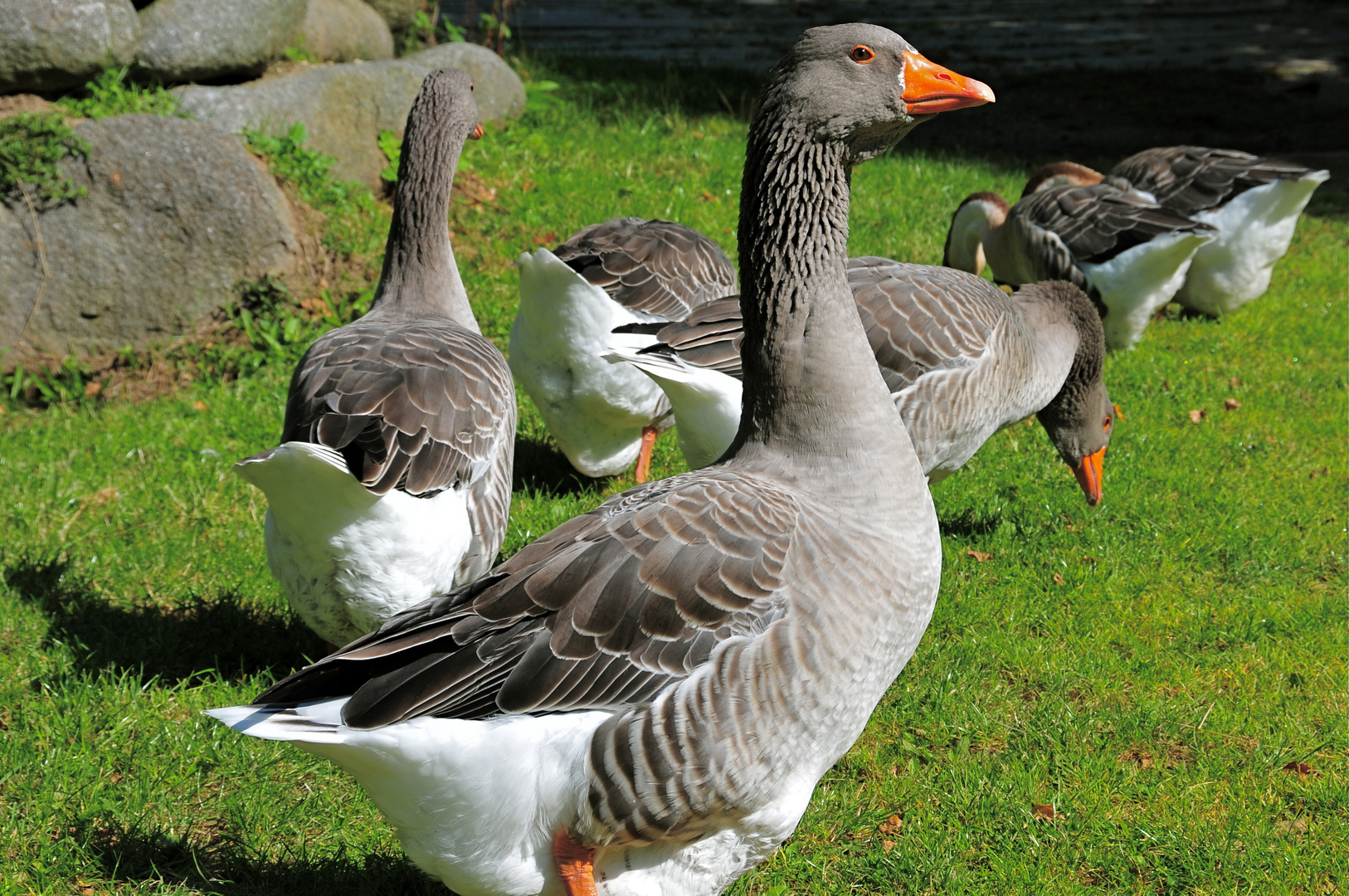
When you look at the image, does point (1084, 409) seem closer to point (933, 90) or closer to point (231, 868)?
point (933, 90)

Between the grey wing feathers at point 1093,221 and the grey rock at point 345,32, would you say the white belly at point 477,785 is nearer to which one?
the grey wing feathers at point 1093,221

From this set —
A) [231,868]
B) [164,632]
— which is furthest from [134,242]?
[231,868]

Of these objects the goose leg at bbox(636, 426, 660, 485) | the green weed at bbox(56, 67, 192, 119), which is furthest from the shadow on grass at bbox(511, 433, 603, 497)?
the green weed at bbox(56, 67, 192, 119)

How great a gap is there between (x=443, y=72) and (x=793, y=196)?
327 centimetres

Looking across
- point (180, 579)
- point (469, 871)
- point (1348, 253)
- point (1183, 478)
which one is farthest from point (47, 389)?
point (1348, 253)

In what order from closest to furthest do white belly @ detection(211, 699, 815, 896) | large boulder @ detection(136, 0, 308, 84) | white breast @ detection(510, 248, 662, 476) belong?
1. white belly @ detection(211, 699, 815, 896)
2. white breast @ detection(510, 248, 662, 476)
3. large boulder @ detection(136, 0, 308, 84)

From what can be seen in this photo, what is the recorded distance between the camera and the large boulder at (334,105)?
7.99 m

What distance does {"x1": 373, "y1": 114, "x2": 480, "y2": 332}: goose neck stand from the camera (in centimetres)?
518

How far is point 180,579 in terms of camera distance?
16.3ft

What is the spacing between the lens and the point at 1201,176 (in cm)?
820

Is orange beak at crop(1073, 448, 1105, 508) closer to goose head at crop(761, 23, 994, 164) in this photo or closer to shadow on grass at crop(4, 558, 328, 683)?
goose head at crop(761, 23, 994, 164)

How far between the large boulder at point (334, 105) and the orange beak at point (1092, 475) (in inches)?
229

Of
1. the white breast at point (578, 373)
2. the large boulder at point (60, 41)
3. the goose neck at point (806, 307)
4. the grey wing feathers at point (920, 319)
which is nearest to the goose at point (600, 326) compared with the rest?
the white breast at point (578, 373)

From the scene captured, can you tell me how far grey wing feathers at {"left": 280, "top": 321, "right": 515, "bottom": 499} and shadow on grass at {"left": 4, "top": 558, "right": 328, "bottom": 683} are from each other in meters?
0.93
